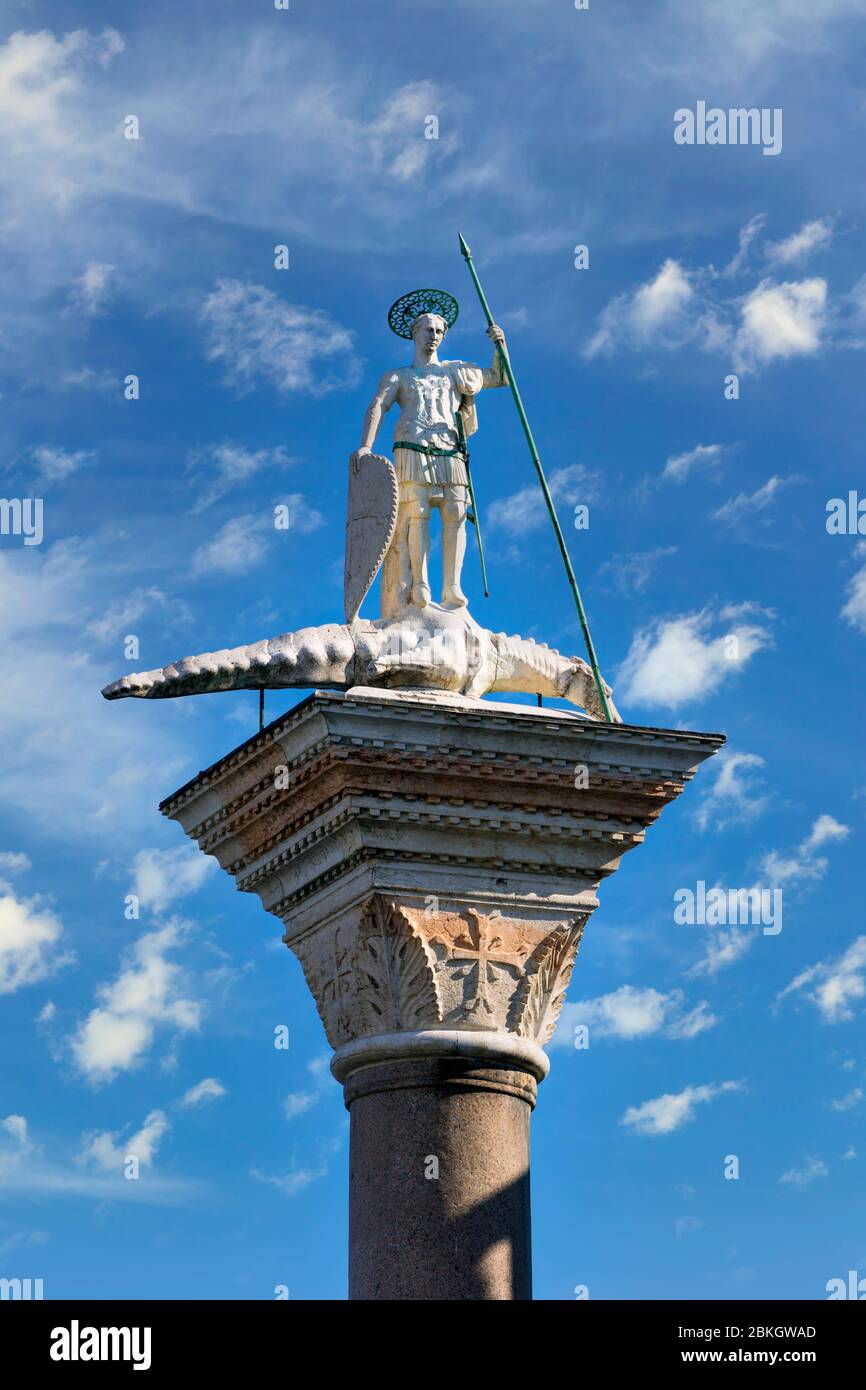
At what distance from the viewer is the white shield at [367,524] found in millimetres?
23812

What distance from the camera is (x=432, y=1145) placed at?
70.8 feet

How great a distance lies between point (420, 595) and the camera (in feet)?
78.4

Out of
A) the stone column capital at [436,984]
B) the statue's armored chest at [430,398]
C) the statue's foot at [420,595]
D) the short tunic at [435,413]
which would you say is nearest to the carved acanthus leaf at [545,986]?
the stone column capital at [436,984]

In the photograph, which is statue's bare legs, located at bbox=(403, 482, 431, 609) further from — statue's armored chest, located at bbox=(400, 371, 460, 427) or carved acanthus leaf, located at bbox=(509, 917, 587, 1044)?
carved acanthus leaf, located at bbox=(509, 917, 587, 1044)

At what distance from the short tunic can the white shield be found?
31 centimetres

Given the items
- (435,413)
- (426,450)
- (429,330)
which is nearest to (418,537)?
(426,450)

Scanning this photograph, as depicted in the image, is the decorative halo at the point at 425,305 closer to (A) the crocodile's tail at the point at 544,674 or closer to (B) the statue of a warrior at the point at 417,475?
(B) the statue of a warrior at the point at 417,475

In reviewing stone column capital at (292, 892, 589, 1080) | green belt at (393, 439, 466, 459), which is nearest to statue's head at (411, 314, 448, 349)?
green belt at (393, 439, 466, 459)
